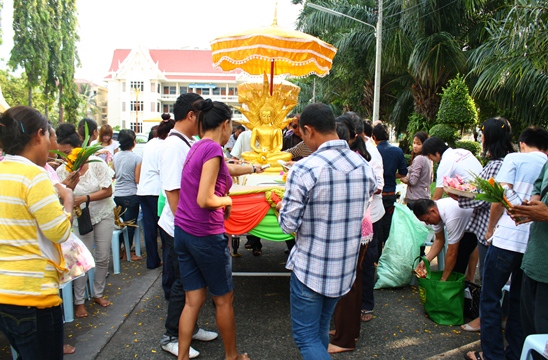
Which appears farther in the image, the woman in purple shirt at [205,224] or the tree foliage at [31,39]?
the tree foliage at [31,39]

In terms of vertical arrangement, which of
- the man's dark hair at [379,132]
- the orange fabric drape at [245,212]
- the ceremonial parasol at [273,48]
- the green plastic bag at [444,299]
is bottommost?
the green plastic bag at [444,299]

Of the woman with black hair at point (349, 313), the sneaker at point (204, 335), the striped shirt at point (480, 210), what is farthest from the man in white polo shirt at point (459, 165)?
the sneaker at point (204, 335)

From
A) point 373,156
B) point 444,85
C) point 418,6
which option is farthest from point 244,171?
point 444,85

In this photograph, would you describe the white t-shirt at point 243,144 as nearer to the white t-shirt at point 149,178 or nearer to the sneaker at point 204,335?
the white t-shirt at point 149,178

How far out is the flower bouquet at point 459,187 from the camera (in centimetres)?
372

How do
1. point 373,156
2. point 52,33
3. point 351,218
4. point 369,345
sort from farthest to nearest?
point 52,33 → point 373,156 → point 369,345 → point 351,218

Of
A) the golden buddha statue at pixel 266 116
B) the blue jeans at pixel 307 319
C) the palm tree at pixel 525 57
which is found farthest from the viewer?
the golden buddha statue at pixel 266 116

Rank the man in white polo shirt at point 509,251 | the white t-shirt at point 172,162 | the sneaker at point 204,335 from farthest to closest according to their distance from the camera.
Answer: the sneaker at point 204,335
the white t-shirt at point 172,162
the man in white polo shirt at point 509,251

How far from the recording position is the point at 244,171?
3.78 metres

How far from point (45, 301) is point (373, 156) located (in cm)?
307

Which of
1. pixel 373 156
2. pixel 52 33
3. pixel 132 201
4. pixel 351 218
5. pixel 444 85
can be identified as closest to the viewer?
pixel 351 218

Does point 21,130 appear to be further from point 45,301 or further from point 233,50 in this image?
point 233,50

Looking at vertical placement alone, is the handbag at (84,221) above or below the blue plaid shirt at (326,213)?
below

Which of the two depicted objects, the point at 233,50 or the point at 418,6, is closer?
the point at 233,50
